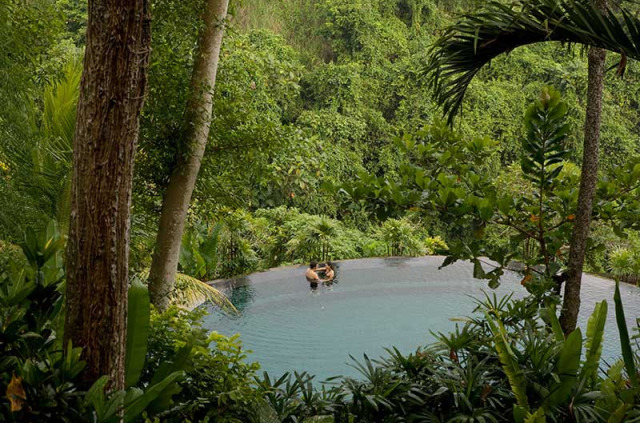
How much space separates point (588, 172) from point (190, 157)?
2.55 metres

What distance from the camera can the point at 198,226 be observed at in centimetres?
728

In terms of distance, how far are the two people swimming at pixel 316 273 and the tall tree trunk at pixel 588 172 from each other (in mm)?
4508

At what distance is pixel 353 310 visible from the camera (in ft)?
23.4

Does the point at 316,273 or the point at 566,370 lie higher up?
the point at 566,370

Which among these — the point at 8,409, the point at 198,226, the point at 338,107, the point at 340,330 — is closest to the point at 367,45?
the point at 338,107

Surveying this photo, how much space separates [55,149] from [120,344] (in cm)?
232

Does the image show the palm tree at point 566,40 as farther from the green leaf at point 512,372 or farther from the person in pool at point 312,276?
the person in pool at point 312,276

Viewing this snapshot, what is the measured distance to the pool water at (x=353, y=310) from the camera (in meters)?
5.89

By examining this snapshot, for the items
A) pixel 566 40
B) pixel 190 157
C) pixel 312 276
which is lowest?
pixel 312 276

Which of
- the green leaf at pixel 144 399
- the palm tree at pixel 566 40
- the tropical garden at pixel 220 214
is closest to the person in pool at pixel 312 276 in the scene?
the tropical garden at pixel 220 214

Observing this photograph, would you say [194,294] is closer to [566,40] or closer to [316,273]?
[316,273]

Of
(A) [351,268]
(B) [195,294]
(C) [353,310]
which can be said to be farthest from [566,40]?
(A) [351,268]

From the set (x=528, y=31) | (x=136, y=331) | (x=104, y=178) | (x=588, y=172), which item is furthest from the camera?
(x=588, y=172)

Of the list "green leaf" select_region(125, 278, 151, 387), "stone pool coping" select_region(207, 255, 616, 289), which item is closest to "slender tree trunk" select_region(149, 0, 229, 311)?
"green leaf" select_region(125, 278, 151, 387)
